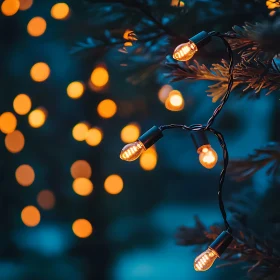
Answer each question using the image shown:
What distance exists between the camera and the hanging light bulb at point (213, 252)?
2.04ft

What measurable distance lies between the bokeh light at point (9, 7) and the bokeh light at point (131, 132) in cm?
52

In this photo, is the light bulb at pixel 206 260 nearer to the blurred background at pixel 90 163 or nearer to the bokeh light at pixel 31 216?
the blurred background at pixel 90 163

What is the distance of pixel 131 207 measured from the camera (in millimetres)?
1453

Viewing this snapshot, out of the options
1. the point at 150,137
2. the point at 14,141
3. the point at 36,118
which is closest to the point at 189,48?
the point at 150,137

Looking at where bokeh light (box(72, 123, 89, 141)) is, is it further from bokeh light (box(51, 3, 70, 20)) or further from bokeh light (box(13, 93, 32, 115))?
bokeh light (box(51, 3, 70, 20))

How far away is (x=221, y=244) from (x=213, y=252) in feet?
0.06

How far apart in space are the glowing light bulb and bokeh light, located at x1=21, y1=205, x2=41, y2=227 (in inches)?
36.4

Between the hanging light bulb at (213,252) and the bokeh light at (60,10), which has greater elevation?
the bokeh light at (60,10)

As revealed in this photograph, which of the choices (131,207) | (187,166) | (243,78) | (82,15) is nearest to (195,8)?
(243,78)

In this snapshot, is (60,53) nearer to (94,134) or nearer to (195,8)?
(94,134)

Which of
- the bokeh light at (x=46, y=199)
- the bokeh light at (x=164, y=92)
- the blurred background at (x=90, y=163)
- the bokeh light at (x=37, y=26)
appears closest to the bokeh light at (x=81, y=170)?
the blurred background at (x=90, y=163)

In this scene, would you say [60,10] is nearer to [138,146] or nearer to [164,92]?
[164,92]

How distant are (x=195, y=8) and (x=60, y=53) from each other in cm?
72

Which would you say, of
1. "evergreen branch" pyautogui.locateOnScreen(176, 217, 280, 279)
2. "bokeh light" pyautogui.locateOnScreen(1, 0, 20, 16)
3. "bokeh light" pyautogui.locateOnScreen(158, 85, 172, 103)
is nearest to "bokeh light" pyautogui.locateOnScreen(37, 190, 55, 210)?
"bokeh light" pyautogui.locateOnScreen(158, 85, 172, 103)
